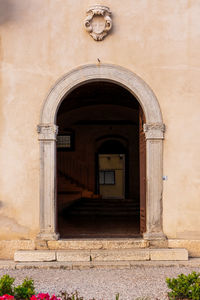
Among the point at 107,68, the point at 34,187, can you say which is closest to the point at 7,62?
the point at 107,68

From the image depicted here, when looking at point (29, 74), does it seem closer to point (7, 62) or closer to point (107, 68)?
point (7, 62)

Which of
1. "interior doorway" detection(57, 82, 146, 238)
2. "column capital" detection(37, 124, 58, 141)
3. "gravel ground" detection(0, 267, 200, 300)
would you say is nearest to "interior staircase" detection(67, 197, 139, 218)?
"interior doorway" detection(57, 82, 146, 238)

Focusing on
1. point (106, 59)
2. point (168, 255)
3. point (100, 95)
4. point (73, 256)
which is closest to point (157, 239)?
point (168, 255)

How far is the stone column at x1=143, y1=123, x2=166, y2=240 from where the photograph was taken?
659cm

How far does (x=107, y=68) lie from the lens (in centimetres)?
670

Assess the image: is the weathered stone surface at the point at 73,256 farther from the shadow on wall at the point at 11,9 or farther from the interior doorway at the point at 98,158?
the interior doorway at the point at 98,158

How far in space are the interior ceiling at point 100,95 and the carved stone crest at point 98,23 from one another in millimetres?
1529

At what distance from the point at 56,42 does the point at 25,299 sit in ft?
14.9

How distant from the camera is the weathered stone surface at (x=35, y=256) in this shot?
20.5 feet

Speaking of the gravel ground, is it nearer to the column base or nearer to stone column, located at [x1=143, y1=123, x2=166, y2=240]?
the column base

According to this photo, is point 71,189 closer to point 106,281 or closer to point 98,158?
point 98,158

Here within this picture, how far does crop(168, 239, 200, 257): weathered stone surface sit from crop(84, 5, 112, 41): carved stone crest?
3895 mm

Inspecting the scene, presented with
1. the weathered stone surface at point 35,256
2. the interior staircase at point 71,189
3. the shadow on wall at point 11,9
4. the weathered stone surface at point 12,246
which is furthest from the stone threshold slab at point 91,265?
the interior staircase at point 71,189

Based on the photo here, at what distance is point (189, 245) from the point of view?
6.54 m
